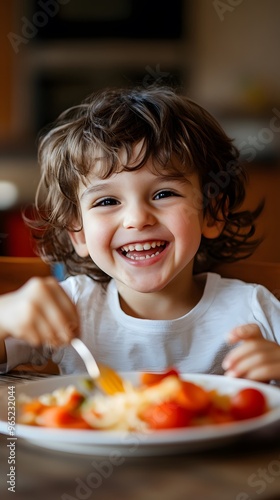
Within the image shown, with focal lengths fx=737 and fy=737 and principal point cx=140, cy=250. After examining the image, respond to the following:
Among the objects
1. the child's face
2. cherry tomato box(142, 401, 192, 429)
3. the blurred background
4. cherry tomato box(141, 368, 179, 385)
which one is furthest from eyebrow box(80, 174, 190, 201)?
the blurred background

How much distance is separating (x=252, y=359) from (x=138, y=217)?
318 mm

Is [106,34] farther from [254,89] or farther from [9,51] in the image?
[254,89]

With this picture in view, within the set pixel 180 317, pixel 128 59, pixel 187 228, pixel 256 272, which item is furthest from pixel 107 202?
pixel 128 59

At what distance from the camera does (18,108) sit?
4703 mm

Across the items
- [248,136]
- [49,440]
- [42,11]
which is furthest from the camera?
[42,11]

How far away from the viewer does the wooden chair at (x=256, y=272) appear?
4.36 ft

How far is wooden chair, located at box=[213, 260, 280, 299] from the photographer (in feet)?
4.36

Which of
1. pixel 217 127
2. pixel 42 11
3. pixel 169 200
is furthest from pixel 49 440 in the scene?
pixel 42 11

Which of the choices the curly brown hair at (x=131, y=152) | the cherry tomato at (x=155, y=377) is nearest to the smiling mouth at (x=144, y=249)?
the curly brown hair at (x=131, y=152)

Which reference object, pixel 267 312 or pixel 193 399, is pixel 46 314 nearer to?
pixel 193 399

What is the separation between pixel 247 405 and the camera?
69 cm

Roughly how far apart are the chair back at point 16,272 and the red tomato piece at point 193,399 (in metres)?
0.72

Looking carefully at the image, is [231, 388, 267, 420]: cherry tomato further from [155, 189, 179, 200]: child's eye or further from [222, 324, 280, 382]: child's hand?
[155, 189, 179, 200]: child's eye

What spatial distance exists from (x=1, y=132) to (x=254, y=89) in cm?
161
